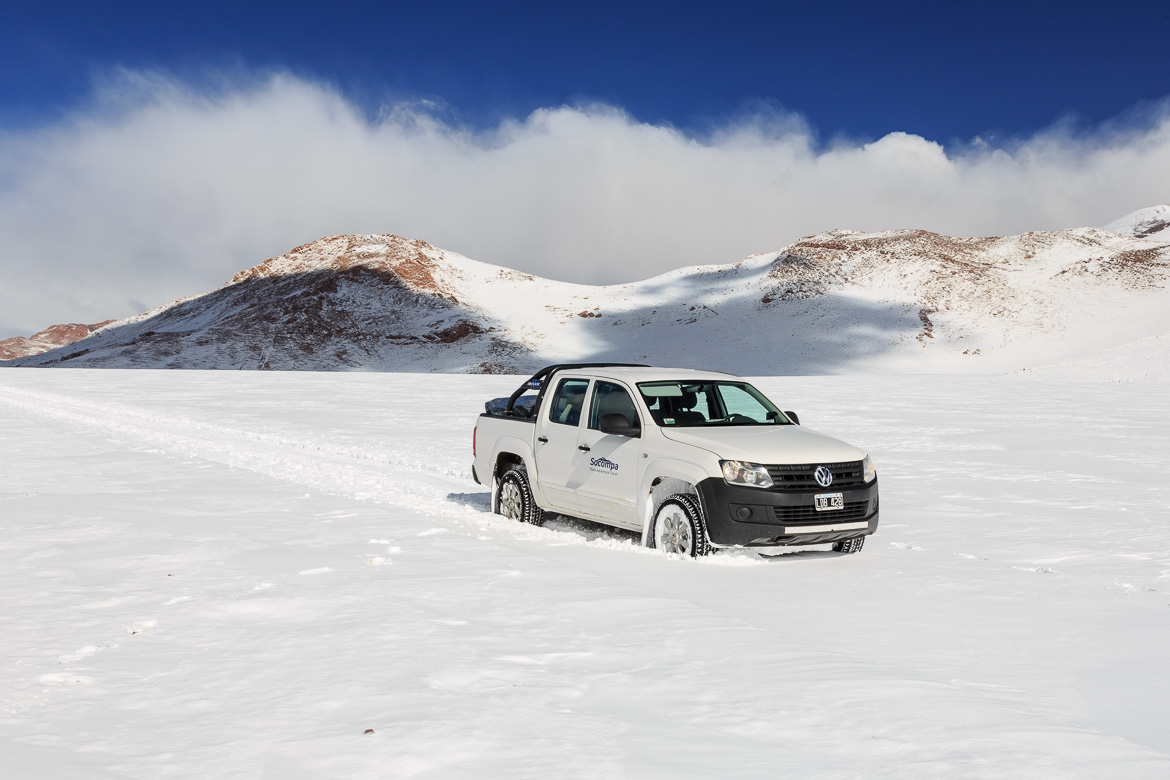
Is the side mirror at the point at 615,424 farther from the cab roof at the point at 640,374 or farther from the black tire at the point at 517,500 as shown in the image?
the black tire at the point at 517,500

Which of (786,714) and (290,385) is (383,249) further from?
(786,714)

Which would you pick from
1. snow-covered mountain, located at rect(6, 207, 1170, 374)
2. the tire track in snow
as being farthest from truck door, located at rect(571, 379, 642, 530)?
snow-covered mountain, located at rect(6, 207, 1170, 374)

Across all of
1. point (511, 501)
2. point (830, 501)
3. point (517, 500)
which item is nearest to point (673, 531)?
point (830, 501)

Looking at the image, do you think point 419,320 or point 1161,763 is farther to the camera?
point 419,320

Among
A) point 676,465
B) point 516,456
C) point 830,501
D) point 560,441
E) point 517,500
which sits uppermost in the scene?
point 560,441

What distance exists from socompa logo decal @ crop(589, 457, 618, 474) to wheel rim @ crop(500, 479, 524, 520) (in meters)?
1.39

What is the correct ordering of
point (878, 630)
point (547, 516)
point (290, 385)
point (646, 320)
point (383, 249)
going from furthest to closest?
point (383, 249)
point (646, 320)
point (290, 385)
point (547, 516)
point (878, 630)

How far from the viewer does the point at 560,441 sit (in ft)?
32.8

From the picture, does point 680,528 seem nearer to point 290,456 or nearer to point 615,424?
point 615,424

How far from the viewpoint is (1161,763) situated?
157 inches

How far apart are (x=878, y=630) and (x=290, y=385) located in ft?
123

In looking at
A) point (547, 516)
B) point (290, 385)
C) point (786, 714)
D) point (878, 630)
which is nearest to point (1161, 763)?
point (786, 714)

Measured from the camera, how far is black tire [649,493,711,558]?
8289 millimetres

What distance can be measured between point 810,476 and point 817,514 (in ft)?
1.08
